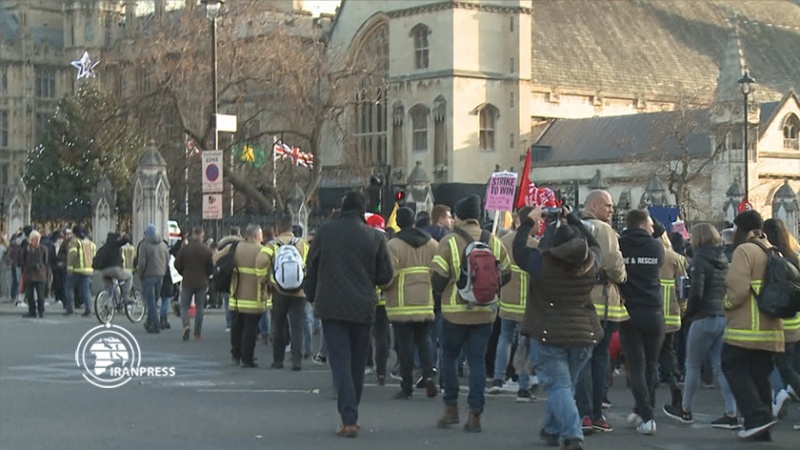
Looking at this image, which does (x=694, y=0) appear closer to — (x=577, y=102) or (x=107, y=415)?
(x=577, y=102)

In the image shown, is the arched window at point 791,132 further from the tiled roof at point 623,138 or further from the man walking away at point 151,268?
the man walking away at point 151,268

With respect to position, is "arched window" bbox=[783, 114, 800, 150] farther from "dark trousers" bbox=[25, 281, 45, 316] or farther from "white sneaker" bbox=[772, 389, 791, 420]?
"white sneaker" bbox=[772, 389, 791, 420]

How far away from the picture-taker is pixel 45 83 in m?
114

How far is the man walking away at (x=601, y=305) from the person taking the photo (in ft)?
37.9

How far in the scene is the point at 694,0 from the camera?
76.7 metres

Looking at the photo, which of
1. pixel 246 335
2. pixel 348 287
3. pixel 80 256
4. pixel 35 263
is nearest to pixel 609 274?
pixel 348 287

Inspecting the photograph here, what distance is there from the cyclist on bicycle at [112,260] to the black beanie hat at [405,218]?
38.2ft

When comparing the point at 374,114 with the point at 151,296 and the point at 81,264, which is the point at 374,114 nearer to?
the point at 81,264

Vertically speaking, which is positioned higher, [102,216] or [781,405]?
[102,216]

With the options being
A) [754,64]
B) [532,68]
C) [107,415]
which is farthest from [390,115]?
[107,415]

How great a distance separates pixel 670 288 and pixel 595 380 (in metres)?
2.23

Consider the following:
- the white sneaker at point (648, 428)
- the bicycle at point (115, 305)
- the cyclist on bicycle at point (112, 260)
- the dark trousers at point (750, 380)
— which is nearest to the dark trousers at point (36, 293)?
the bicycle at point (115, 305)

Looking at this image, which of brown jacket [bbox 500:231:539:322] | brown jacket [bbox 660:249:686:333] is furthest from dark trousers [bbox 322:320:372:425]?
brown jacket [bbox 660:249:686:333]

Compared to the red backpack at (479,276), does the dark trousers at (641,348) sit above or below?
below
